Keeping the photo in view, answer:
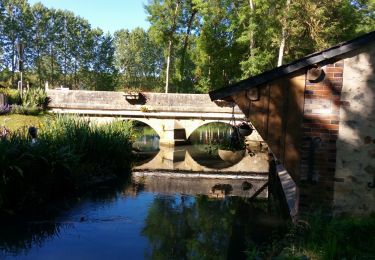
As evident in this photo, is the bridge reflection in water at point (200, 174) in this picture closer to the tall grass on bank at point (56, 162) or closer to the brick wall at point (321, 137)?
the tall grass on bank at point (56, 162)

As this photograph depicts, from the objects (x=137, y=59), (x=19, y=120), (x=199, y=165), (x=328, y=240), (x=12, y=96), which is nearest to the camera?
(x=328, y=240)

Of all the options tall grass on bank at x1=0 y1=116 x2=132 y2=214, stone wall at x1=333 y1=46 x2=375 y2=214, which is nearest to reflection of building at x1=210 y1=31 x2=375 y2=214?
stone wall at x1=333 y1=46 x2=375 y2=214

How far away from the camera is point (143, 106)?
21.7m

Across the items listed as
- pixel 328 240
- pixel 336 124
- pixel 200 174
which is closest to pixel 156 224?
pixel 328 240

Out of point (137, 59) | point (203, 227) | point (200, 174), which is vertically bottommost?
point (203, 227)

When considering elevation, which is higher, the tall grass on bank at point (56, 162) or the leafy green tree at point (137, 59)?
the leafy green tree at point (137, 59)

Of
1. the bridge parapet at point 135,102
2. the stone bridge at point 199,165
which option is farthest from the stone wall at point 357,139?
the bridge parapet at point 135,102

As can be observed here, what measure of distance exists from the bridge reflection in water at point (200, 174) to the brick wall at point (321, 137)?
14.9ft

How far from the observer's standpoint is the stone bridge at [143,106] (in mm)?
21578

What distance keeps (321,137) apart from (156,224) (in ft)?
12.2

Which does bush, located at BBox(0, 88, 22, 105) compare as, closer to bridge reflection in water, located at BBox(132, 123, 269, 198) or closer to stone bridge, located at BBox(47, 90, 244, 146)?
stone bridge, located at BBox(47, 90, 244, 146)

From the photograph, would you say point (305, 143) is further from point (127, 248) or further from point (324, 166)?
point (127, 248)

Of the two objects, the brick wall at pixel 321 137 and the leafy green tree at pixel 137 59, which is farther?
the leafy green tree at pixel 137 59

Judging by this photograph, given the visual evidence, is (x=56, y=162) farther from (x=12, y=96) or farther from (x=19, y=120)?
(x=12, y=96)
